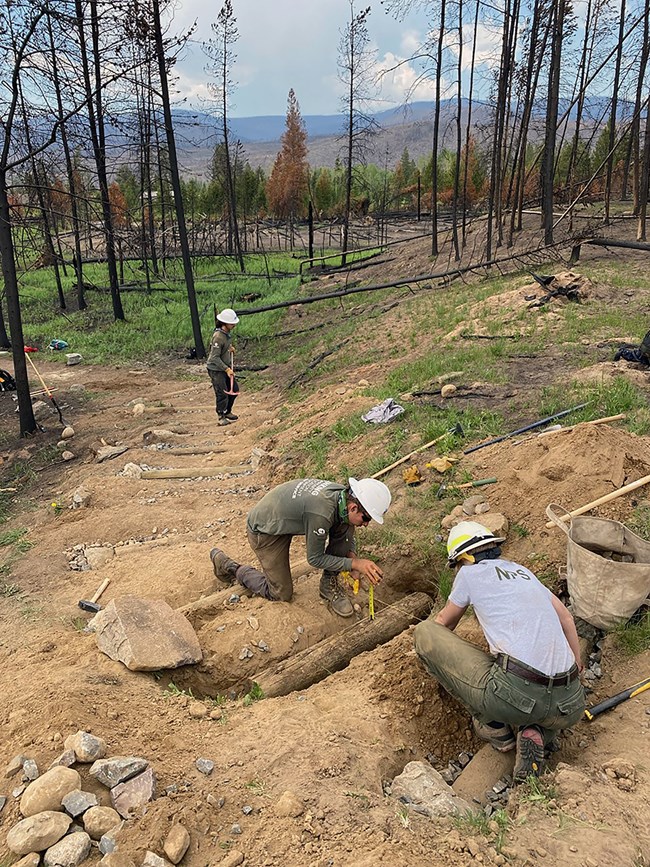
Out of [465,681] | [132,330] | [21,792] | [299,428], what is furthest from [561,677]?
[132,330]

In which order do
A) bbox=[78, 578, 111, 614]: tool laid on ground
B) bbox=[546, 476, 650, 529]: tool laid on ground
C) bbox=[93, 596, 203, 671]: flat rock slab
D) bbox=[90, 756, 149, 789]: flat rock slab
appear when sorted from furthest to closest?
bbox=[78, 578, 111, 614]: tool laid on ground, bbox=[546, 476, 650, 529]: tool laid on ground, bbox=[93, 596, 203, 671]: flat rock slab, bbox=[90, 756, 149, 789]: flat rock slab

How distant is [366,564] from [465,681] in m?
1.18

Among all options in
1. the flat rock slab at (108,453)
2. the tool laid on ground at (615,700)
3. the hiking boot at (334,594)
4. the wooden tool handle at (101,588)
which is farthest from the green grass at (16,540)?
the tool laid on ground at (615,700)

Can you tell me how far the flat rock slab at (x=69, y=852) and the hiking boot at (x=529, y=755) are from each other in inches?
81.9

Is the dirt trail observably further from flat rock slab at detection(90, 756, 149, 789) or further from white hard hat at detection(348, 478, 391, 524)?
white hard hat at detection(348, 478, 391, 524)

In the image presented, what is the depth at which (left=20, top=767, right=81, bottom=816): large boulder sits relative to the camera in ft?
7.94

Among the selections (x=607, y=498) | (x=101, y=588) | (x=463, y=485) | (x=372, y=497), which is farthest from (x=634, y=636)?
(x=101, y=588)

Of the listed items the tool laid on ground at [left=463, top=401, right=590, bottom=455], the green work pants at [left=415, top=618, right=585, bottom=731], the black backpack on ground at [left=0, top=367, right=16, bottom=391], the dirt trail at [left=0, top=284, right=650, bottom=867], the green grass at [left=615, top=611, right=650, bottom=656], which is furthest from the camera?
the black backpack on ground at [left=0, top=367, right=16, bottom=391]

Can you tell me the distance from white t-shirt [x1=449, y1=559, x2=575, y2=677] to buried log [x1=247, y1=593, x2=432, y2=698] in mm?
1166

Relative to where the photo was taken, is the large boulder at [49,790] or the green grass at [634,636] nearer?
the large boulder at [49,790]

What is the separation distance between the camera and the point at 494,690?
300cm

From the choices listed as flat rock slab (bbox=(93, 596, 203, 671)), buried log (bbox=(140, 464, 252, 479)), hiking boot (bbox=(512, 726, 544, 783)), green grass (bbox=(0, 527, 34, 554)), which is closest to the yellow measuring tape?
flat rock slab (bbox=(93, 596, 203, 671))

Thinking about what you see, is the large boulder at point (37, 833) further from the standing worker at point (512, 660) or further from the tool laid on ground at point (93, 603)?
the tool laid on ground at point (93, 603)

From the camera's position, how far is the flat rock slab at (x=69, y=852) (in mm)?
2199
